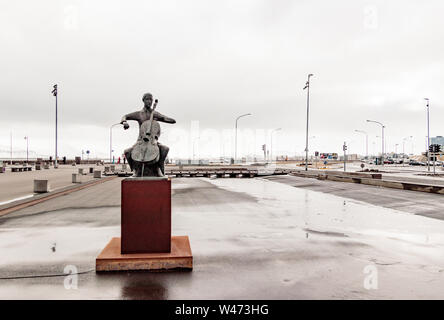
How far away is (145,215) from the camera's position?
5.12 meters

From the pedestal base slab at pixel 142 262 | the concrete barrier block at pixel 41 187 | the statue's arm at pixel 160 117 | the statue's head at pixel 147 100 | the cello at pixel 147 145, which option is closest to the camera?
the pedestal base slab at pixel 142 262

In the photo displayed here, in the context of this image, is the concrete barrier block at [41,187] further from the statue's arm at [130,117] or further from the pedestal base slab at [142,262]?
the pedestal base slab at [142,262]

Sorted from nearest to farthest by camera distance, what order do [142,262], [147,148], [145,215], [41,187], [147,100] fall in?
[142,262]
[145,215]
[147,148]
[147,100]
[41,187]

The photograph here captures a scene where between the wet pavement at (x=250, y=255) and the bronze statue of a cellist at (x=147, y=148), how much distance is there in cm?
184

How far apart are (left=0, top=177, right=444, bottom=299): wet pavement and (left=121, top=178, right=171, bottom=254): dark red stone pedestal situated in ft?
1.75

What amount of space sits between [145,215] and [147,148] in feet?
4.13

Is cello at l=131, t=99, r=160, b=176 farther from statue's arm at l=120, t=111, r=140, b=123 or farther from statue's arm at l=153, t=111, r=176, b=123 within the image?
statue's arm at l=120, t=111, r=140, b=123

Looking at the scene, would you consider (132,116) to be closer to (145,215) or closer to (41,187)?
(145,215)

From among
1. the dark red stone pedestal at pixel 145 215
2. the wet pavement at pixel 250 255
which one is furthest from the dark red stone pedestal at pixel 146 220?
the wet pavement at pixel 250 255

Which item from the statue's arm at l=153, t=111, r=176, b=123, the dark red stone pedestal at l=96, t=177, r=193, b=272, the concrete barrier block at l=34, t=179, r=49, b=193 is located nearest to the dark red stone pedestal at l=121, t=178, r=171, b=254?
the dark red stone pedestal at l=96, t=177, r=193, b=272

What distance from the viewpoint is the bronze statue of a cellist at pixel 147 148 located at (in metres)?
5.40

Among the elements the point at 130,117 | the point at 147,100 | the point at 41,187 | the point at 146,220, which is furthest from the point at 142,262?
the point at 41,187

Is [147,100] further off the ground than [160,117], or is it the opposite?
[147,100]

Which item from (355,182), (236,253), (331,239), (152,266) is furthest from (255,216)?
(355,182)
